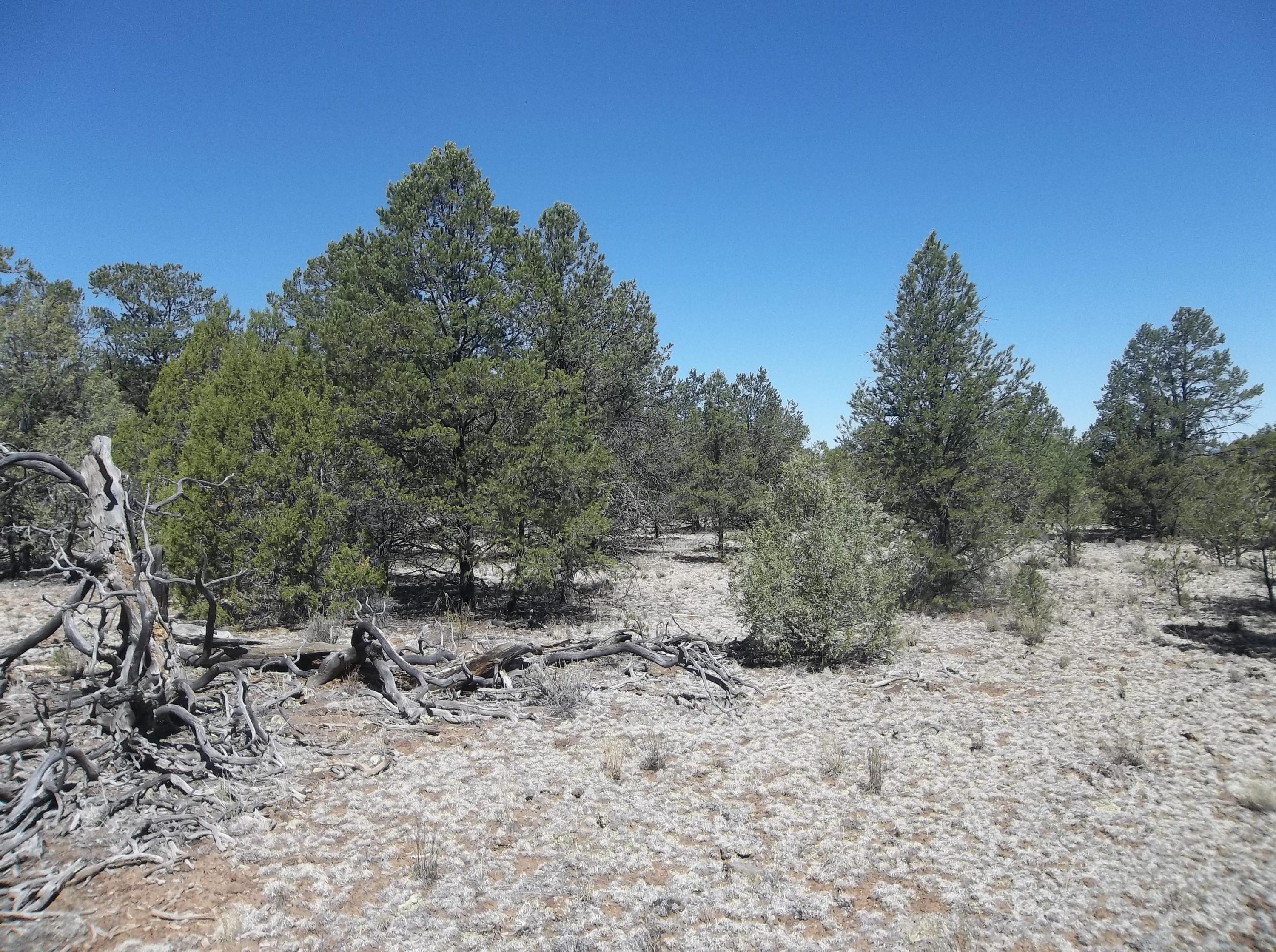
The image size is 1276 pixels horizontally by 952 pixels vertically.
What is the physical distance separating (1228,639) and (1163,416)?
2443 centimetres

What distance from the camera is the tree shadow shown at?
12.5 metres

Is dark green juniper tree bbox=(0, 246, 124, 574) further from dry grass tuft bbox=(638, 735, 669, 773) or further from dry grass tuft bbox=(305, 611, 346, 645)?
dry grass tuft bbox=(638, 735, 669, 773)

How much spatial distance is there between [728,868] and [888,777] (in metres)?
2.64

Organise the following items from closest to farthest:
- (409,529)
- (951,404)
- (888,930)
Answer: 1. (888,930)
2. (409,529)
3. (951,404)

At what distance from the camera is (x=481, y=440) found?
1418 centimetres

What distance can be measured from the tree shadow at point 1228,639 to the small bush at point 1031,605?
7.55ft

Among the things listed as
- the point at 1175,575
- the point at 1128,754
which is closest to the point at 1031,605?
the point at 1175,575

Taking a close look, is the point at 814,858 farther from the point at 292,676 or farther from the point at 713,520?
the point at 713,520

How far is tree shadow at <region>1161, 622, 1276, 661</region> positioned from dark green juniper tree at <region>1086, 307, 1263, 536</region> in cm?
1958

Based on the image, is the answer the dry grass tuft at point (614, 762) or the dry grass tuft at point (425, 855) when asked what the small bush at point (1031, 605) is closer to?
the dry grass tuft at point (614, 762)

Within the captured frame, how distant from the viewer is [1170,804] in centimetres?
647

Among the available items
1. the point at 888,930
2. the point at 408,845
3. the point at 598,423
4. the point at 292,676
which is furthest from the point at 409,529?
the point at 888,930

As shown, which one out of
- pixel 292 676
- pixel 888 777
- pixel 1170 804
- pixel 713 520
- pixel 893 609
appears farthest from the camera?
pixel 713 520

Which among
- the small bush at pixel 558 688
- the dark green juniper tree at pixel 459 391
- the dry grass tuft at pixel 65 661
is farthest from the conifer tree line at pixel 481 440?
the small bush at pixel 558 688
